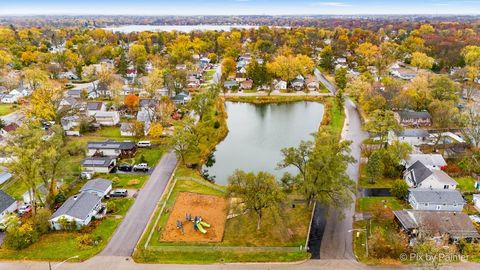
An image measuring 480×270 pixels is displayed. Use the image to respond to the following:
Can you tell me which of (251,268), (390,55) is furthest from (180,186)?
(390,55)

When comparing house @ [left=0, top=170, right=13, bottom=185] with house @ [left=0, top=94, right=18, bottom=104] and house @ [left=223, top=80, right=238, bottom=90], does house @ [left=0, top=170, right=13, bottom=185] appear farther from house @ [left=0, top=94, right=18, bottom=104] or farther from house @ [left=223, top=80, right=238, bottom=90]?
house @ [left=223, top=80, right=238, bottom=90]

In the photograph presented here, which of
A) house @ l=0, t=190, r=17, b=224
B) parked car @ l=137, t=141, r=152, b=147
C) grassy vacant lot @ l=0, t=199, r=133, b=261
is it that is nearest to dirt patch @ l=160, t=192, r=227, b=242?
grassy vacant lot @ l=0, t=199, r=133, b=261

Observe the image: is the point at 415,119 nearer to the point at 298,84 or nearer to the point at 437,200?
the point at 437,200

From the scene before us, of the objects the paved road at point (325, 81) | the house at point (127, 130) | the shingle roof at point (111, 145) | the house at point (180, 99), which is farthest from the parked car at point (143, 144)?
the paved road at point (325, 81)

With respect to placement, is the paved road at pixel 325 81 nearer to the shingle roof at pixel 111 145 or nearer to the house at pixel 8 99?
the shingle roof at pixel 111 145

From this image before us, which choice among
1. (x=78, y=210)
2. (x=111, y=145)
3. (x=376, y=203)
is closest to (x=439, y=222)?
(x=376, y=203)

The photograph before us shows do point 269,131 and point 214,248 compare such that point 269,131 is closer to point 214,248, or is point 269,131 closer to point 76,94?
Result: point 214,248
